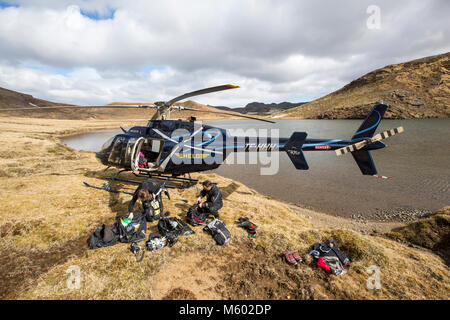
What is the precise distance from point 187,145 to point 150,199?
312cm

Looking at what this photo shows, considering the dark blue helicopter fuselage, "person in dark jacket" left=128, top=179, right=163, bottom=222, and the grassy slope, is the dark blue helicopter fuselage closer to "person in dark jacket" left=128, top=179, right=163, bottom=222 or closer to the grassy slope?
"person in dark jacket" left=128, top=179, right=163, bottom=222

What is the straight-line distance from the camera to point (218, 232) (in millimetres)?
5426

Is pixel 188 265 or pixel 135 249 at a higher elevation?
pixel 135 249

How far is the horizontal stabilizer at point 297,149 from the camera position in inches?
352

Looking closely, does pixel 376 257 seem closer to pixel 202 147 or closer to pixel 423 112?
pixel 202 147

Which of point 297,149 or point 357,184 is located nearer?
point 297,149

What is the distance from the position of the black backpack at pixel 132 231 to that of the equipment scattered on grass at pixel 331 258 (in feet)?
15.5

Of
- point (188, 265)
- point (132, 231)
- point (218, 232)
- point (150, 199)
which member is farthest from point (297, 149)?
point (132, 231)

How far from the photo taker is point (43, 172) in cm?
1083

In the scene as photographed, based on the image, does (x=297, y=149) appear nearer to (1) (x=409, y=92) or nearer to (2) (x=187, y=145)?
(2) (x=187, y=145)

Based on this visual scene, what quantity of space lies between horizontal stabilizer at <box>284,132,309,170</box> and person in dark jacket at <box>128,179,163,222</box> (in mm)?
6452
